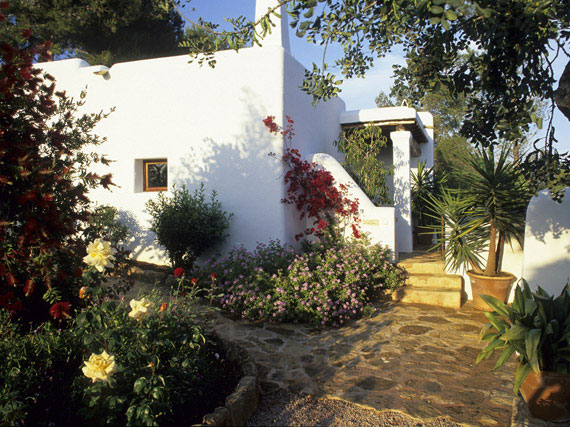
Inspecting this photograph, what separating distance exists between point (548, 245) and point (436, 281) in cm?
243

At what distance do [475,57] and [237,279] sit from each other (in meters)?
4.39

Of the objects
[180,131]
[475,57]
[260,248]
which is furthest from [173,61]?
[475,57]

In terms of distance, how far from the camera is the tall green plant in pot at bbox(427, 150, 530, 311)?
6641 mm

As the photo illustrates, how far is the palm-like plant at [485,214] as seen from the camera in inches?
261

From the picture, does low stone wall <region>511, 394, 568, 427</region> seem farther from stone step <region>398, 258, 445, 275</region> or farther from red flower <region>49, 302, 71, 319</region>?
stone step <region>398, 258, 445, 275</region>

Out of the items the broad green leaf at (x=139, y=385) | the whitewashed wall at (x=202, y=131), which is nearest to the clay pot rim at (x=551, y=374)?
the broad green leaf at (x=139, y=385)

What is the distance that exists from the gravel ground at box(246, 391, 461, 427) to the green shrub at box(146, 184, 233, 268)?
390cm

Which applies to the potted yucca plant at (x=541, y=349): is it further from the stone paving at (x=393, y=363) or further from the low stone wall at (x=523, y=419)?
the stone paving at (x=393, y=363)

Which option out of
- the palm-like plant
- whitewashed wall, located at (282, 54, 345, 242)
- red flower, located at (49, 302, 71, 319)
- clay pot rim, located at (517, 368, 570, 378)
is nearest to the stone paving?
clay pot rim, located at (517, 368, 570, 378)

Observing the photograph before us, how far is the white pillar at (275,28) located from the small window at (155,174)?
127 inches

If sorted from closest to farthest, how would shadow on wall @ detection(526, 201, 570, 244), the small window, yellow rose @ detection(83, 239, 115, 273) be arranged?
1. yellow rose @ detection(83, 239, 115, 273)
2. shadow on wall @ detection(526, 201, 570, 244)
3. the small window

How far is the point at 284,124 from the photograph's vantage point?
777cm

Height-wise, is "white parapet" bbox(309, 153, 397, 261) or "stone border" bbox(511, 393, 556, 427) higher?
"white parapet" bbox(309, 153, 397, 261)

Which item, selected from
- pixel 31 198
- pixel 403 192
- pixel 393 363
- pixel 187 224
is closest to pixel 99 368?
pixel 31 198
